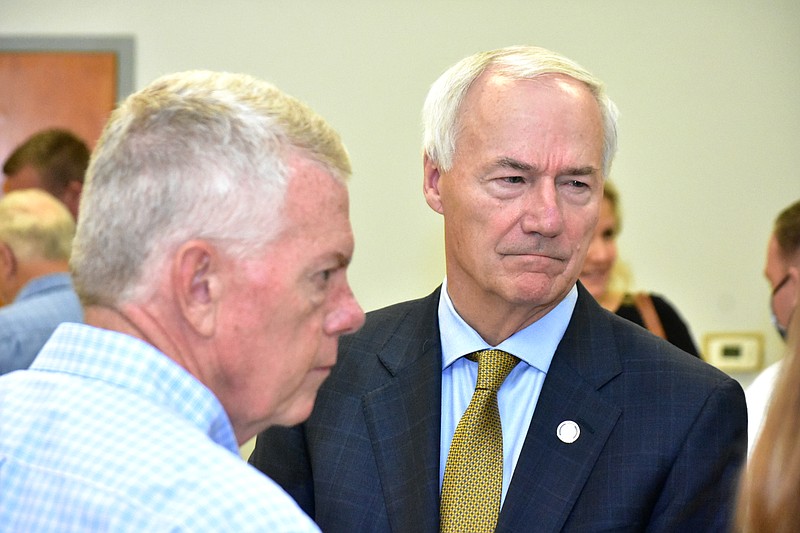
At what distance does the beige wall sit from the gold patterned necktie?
2605 mm

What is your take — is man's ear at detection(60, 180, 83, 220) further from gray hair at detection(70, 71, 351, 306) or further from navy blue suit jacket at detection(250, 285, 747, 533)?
gray hair at detection(70, 71, 351, 306)

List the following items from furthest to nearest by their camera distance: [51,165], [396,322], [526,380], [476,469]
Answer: [51,165] < [396,322] < [526,380] < [476,469]

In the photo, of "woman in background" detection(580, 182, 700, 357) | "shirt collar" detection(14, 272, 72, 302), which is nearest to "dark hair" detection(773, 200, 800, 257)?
"woman in background" detection(580, 182, 700, 357)

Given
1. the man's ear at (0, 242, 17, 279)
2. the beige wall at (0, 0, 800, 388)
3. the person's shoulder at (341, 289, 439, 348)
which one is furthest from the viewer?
the beige wall at (0, 0, 800, 388)

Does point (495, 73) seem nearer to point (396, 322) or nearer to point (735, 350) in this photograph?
point (396, 322)

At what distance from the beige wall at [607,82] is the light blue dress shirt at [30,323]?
1.38 m

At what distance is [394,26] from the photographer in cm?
425

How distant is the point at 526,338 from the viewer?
174 cm

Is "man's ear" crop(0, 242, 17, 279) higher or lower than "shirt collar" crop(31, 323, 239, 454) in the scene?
lower

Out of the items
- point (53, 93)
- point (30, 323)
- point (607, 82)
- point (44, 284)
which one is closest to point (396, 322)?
point (30, 323)

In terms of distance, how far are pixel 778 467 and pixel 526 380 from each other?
2.30 ft

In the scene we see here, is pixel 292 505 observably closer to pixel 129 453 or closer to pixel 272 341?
pixel 129 453

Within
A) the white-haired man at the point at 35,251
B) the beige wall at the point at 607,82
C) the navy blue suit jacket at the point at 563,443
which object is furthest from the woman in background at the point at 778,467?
the beige wall at the point at 607,82

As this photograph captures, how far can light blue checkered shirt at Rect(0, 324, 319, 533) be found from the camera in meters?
0.88
